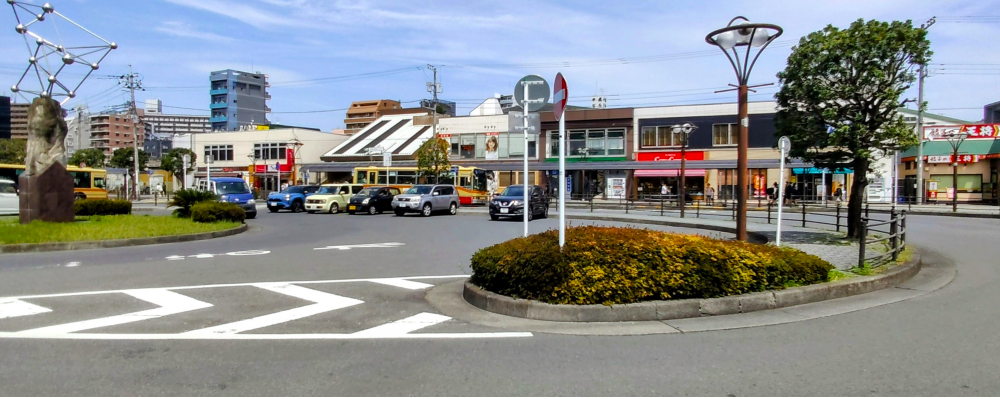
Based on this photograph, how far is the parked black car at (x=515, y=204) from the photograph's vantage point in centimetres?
2764

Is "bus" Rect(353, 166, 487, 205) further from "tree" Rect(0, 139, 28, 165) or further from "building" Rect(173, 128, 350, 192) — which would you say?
"tree" Rect(0, 139, 28, 165)

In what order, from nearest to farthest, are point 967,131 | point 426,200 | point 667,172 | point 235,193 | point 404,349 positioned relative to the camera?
point 404,349, point 235,193, point 426,200, point 967,131, point 667,172

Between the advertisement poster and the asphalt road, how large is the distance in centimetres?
4840

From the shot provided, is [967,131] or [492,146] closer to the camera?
[967,131]

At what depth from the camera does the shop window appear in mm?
48781

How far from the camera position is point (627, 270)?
746 centimetres

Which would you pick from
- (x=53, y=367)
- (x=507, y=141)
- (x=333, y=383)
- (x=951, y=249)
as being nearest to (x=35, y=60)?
(x=53, y=367)

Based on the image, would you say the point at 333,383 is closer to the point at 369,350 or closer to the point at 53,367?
the point at 369,350

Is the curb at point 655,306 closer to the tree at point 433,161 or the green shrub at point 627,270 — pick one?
the green shrub at point 627,270

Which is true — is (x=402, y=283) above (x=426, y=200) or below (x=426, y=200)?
below

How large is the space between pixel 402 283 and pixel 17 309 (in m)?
4.89

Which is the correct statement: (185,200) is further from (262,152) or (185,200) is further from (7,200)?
(262,152)

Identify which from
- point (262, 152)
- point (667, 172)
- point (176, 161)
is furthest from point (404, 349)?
point (176, 161)

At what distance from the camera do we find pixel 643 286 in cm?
742
